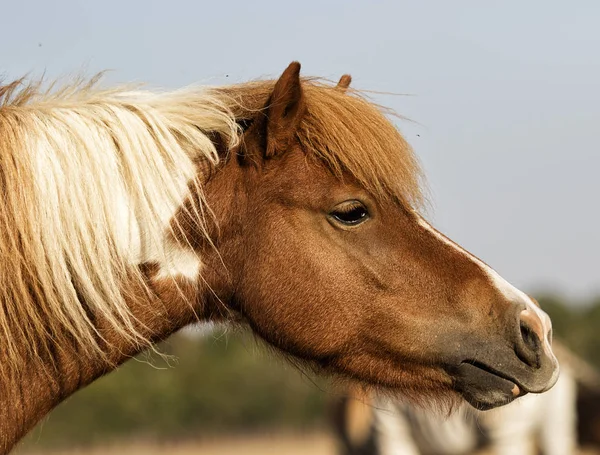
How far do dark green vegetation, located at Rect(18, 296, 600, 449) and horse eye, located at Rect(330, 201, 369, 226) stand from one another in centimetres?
3462

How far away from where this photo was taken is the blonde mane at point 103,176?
3398 mm

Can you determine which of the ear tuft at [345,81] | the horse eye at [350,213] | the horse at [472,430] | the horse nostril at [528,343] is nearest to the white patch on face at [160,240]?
the horse eye at [350,213]

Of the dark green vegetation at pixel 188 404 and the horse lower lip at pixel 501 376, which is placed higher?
the horse lower lip at pixel 501 376

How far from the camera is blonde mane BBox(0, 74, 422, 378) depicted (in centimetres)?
340

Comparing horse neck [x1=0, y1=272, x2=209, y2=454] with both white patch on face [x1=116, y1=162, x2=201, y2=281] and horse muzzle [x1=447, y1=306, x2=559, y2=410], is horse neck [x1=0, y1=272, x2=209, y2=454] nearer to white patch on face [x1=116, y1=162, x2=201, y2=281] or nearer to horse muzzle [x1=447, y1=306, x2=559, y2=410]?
white patch on face [x1=116, y1=162, x2=201, y2=281]

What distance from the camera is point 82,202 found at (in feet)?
11.4

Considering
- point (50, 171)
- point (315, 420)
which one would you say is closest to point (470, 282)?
point (50, 171)

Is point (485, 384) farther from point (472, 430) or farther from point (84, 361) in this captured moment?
point (472, 430)

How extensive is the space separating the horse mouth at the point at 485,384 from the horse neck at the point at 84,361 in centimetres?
122

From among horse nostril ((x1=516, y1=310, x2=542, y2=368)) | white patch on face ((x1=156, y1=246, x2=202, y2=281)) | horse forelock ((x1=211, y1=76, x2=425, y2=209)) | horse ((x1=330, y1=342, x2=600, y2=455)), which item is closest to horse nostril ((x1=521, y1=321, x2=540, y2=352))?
horse nostril ((x1=516, y1=310, x2=542, y2=368))

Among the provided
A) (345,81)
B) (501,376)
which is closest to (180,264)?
(345,81)

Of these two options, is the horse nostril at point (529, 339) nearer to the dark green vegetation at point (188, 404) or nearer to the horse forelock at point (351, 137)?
the horse forelock at point (351, 137)

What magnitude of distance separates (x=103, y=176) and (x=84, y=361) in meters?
0.80

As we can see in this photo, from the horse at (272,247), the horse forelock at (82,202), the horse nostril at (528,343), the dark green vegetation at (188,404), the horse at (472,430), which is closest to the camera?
the horse forelock at (82,202)
